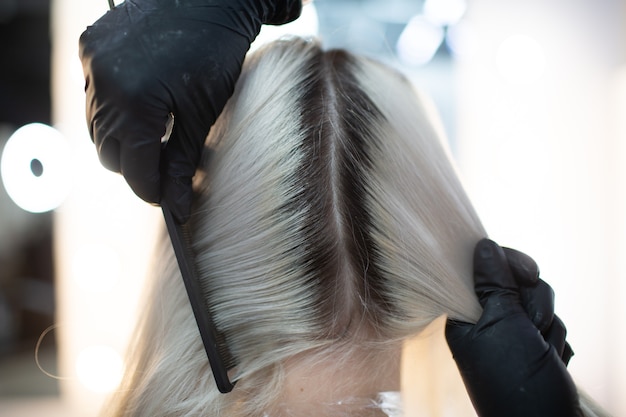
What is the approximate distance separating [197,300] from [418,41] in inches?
68.7

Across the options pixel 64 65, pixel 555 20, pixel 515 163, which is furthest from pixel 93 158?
pixel 555 20

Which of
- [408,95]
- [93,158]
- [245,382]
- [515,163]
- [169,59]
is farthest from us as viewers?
[515,163]

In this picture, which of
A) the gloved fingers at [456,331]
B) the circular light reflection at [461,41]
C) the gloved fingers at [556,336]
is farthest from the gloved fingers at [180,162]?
the circular light reflection at [461,41]

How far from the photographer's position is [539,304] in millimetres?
629

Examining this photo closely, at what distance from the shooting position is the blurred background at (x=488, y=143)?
1.90m

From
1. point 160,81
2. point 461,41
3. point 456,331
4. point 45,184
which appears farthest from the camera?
point 461,41

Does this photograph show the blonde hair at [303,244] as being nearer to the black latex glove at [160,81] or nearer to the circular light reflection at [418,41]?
the black latex glove at [160,81]

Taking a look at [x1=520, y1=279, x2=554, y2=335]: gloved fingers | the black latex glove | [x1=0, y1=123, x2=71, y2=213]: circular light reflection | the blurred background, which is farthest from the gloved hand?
[x1=0, y1=123, x2=71, y2=213]: circular light reflection

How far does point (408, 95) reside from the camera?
0.73m

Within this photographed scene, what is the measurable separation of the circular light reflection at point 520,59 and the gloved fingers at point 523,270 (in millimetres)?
1528

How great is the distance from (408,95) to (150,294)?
499 millimetres

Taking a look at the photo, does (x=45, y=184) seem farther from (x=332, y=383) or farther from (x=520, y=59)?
(x=520, y=59)

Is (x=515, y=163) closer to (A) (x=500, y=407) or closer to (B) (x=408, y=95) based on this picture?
(B) (x=408, y=95)

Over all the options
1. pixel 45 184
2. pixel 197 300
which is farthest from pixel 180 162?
pixel 45 184
